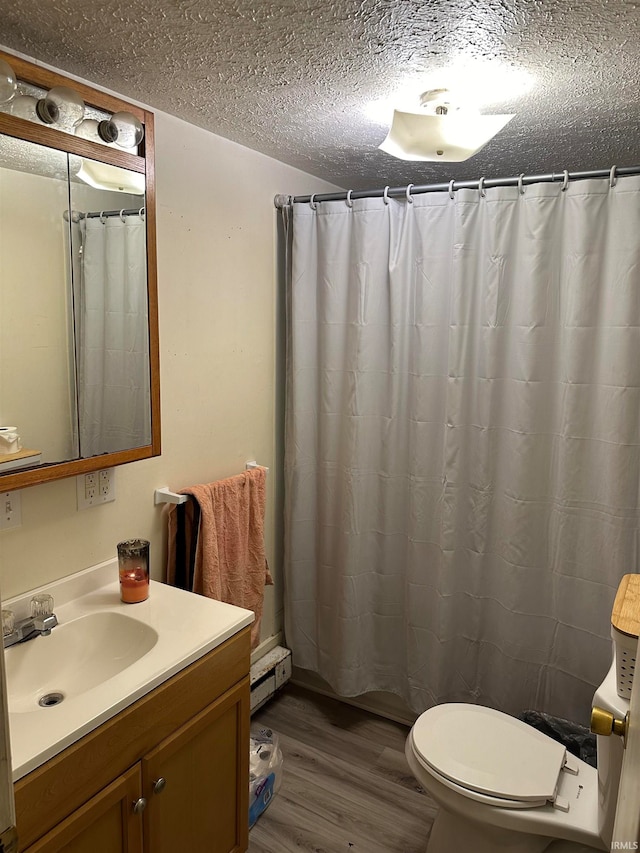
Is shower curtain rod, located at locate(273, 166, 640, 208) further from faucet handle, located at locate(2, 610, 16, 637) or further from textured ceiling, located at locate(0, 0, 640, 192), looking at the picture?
faucet handle, located at locate(2, 610, 16, 637)

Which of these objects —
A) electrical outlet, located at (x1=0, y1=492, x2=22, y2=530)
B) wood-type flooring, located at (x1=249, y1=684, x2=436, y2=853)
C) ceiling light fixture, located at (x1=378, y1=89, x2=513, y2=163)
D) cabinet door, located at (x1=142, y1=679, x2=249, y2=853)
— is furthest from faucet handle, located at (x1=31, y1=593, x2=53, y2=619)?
ceiling light fixture, located at (x1=378, y1=89, x2=513, y2=163)

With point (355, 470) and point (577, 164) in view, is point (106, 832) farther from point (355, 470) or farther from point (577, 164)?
point (577, 164)

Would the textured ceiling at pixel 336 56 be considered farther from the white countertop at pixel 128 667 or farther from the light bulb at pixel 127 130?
the white countertop at pixel 128 667

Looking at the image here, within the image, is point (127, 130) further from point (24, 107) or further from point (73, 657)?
point (73, 657)

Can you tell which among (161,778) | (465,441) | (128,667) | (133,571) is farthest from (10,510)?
(465,441)

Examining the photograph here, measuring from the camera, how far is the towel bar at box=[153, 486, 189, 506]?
1.95 m

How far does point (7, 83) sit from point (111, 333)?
2.02ft

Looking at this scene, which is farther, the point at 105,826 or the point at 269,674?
the point at 269,674

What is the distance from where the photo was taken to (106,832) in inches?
50.9

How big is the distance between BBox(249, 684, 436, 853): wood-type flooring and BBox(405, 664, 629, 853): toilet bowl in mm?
277

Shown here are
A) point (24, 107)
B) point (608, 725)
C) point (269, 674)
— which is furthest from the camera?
point (269, 674)

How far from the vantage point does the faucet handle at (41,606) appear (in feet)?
5.08

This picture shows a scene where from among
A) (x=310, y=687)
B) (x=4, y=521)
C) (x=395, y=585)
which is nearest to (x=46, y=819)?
(x=4, y=521)

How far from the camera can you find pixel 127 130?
160 cm
